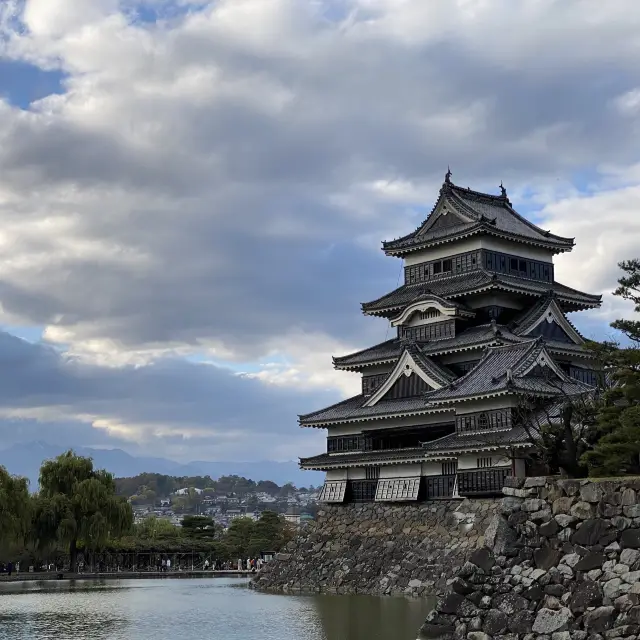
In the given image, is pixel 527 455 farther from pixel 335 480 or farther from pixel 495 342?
pixel 335 480

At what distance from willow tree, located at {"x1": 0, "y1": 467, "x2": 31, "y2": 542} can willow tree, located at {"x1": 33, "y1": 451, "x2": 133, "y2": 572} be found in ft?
11.3

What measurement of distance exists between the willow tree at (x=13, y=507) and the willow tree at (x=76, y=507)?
3.44 m

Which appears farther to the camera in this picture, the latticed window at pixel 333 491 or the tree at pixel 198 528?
the tree at pixel 198 528

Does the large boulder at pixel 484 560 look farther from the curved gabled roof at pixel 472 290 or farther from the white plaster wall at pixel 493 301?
the white plaster wall at pixel 493 301

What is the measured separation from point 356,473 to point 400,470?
3.37 metres

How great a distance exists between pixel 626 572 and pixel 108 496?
145 feet

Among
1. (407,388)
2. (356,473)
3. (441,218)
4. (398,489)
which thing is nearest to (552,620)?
(398,489)

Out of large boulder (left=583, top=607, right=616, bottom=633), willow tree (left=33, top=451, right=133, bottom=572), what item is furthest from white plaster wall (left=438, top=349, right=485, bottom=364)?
large boulder (left=583, top=607, right=616, bottom=633)

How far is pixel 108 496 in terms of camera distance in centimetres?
5881

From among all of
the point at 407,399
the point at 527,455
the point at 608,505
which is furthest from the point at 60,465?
the point at 608,505

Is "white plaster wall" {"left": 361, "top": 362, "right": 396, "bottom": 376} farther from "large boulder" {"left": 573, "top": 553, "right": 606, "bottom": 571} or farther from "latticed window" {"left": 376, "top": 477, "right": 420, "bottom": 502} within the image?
"large boulder" {"left": 573, "top": 553, "right": 606, "bottom": 571}

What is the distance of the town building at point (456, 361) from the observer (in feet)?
139

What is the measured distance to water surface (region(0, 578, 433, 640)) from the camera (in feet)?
90.8

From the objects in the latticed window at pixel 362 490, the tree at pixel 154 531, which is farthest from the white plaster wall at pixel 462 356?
the tree at pixel 154 531
